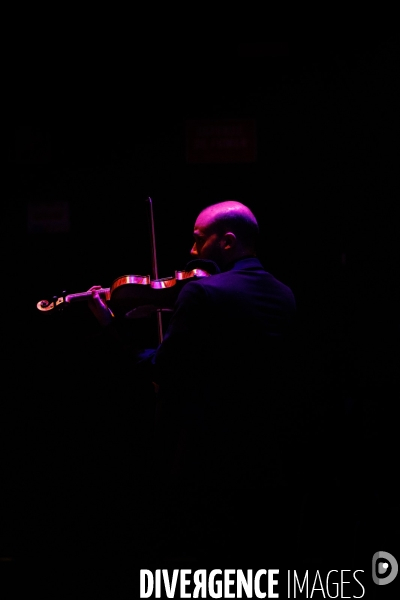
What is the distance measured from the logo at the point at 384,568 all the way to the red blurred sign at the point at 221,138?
1.73 meters

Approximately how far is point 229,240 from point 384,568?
1330 mm

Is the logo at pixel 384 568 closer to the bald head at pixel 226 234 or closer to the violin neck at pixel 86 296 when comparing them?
the bald head at pixel 226 234

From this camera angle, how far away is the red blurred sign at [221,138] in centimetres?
275

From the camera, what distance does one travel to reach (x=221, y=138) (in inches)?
108

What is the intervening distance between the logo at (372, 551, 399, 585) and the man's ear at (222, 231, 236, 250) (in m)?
1.26

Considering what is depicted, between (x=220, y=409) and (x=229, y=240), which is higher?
(x=229, y=240)

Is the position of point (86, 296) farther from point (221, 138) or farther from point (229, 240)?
point (221, 138)

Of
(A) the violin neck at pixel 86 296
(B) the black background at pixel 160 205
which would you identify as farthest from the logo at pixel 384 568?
(A) the violin neck at pixel 86 296

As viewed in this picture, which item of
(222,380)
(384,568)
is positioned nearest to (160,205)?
(222,380)

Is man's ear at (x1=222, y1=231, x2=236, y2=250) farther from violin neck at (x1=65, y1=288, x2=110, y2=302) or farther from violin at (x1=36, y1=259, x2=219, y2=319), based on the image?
violin neck at (x1=65, y1=288, x2=110, y2=302)

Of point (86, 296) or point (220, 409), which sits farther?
point (86, 296)

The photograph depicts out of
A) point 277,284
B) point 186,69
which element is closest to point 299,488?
point 277,284

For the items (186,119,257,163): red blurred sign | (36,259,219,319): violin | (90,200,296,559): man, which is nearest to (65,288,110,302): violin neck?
(36,259,219,319): violin

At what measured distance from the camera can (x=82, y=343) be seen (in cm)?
277
